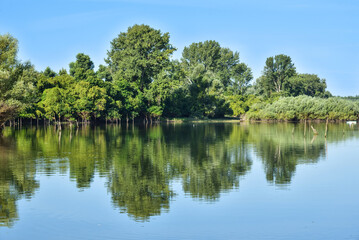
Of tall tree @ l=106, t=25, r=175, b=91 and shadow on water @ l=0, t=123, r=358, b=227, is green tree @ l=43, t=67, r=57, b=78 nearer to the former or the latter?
tall tree @ l=106, t=25, r=175, b=91

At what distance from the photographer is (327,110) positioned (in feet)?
408

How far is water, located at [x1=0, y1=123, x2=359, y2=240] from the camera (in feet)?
55.8

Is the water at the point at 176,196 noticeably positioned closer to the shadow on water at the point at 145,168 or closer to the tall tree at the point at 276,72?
the shadow on water at the point at 145,168

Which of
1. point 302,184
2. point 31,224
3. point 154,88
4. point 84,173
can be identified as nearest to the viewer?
point 31,224

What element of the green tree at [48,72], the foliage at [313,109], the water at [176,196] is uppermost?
the green tree at [48,72]

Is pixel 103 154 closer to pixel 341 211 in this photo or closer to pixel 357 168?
pixel 357 168

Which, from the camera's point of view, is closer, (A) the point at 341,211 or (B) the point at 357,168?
(A) the point at 341,211

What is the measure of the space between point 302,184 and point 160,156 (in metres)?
15.6

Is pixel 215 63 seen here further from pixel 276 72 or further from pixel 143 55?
pixel 143 55

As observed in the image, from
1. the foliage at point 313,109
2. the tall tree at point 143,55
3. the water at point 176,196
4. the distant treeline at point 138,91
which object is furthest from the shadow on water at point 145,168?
the foliage at point 313,109

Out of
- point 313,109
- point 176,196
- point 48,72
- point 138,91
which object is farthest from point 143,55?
point 176,196

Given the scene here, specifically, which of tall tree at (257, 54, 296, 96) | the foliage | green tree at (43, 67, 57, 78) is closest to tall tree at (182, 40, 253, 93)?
tall tree at (257, 54, 296, 96)

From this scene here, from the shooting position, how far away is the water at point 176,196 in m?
17.0

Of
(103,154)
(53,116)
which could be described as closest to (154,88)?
(53,116)
